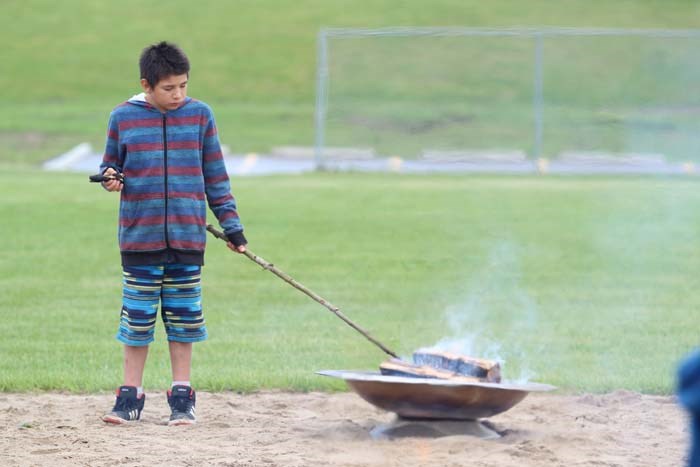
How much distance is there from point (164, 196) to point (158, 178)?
8 centimetres

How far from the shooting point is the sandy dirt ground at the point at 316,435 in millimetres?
4930

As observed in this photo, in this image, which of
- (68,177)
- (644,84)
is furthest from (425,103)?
(68,177)

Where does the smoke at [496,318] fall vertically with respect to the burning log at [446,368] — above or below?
above

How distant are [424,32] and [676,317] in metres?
12.1

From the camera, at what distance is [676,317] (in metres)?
8.35

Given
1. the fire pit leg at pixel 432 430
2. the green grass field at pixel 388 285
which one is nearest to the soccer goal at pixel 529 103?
the green grass field at pixel 388 285

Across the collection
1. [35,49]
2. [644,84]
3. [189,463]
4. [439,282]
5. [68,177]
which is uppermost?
[35,49]

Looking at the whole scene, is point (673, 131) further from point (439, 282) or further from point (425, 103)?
point (439, 282)

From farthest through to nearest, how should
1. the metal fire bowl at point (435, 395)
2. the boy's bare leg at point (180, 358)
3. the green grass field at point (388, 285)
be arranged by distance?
1. the green grass field at point (388, 285)
2. the boy's bare leg at point (180, 358)
3. the metal fire bowl at point (435, 395)

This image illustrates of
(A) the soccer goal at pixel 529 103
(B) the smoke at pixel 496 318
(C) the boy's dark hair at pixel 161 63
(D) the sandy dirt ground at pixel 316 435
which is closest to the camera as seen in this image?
(D) the sandy dirt ground at pixel 316 435

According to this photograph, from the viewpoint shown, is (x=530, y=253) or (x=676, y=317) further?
(x=530, y=253)

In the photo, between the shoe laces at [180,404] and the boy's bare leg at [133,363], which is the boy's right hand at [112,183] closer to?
the boy's bare leg at [133,363]

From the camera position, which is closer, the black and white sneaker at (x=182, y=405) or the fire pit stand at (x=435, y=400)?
the fire pit stand at (x=435, y=400)

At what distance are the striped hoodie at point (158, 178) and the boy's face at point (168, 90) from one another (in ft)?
0.23
